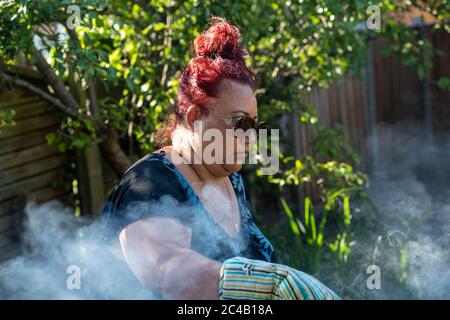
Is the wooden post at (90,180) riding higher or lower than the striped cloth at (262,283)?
lower

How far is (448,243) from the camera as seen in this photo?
3.94 meters

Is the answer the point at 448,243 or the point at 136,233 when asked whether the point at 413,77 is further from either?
the point at 136,233

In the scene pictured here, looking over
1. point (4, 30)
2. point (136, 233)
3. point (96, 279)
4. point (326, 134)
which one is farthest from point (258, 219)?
point (136, 233)

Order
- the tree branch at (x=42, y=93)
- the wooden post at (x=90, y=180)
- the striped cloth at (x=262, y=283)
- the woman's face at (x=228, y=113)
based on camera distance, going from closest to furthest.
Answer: the striped cloth at (x=262, y=283) < the woman's face at (x=228, y=113) < the tree branch at (x=42, y=93) < the wooden post at (x=90, y=180)

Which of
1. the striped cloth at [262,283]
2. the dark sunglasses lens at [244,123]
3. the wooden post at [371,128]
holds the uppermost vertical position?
the dark sunglasses lens at [244,123]

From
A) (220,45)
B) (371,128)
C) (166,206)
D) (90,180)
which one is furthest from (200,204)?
(371,128)

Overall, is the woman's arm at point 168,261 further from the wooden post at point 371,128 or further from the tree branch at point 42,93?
the wooden post at point 371,128

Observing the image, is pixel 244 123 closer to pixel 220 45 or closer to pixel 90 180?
pixel 220 45

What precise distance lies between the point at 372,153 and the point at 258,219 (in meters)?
2.69

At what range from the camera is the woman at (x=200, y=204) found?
5.73 ft

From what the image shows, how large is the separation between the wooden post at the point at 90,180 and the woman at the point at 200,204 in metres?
1.90

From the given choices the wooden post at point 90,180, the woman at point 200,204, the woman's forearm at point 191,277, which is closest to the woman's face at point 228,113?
the woman at point 200,204

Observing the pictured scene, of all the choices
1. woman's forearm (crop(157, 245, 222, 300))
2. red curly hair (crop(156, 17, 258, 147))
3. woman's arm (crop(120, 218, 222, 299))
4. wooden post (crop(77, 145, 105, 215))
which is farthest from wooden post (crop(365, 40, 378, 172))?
woman's forearm (crop(157, 245, 222, 300))

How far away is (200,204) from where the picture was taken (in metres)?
2.22
